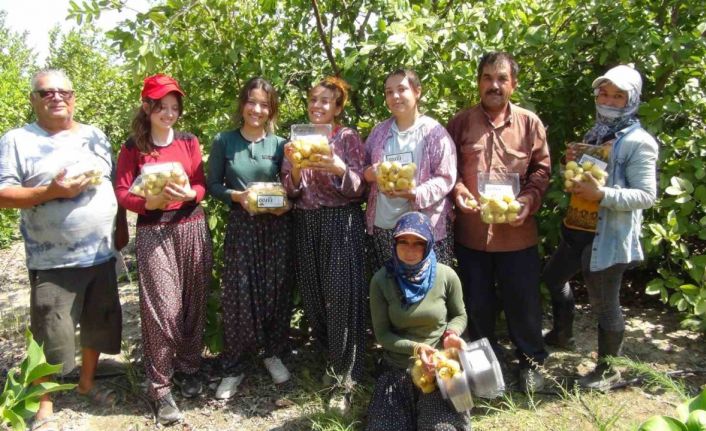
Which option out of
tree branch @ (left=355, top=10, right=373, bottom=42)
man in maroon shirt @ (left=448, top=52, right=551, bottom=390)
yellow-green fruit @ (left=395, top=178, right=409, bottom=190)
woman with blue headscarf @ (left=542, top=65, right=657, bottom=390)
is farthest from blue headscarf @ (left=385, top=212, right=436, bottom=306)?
tree branch @ (left=355, top=10, right=373, bottom=42)

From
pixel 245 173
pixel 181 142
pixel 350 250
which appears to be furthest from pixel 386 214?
pixel 181 142

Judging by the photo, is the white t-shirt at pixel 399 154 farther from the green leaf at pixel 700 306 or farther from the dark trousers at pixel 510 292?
the green leaf at pixel 700 306

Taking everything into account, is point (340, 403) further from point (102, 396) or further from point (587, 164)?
point (587, 164)

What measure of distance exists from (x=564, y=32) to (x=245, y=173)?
2197 millimetres

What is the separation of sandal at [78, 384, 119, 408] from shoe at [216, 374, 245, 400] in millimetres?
590

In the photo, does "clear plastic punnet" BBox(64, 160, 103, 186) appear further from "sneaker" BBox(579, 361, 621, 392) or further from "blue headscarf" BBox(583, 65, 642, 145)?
"sneaker" BBox(579, 361, 621, 392)

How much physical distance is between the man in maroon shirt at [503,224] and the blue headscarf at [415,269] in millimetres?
359

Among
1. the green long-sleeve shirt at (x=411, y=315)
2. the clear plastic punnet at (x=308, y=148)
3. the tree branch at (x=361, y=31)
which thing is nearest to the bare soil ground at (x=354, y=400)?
the green long-sleeve shirt at (x=411, y=315)

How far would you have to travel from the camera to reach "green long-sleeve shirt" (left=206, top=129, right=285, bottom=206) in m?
3.06

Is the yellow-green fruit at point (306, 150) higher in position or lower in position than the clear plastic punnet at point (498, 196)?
higher

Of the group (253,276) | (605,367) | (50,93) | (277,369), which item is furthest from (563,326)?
(50,93)

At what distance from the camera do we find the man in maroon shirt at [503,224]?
2938 mm

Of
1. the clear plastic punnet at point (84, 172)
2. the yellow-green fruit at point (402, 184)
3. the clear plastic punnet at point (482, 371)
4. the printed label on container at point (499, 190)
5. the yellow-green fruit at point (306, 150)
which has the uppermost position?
the yellow-green fruit at point (306, 150)

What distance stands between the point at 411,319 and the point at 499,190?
2.47 ft
